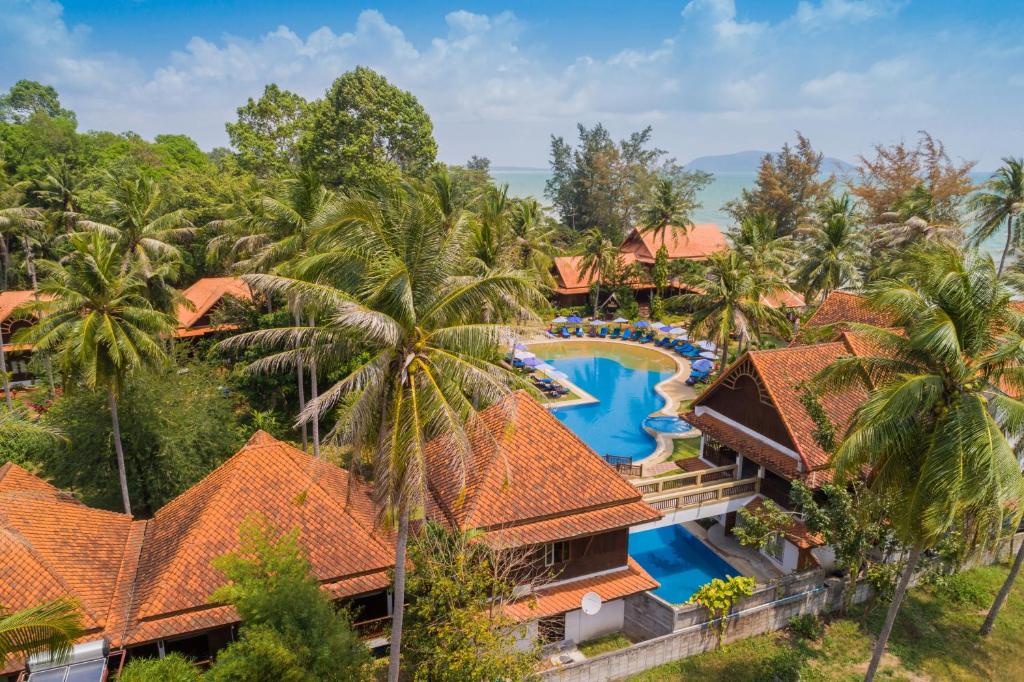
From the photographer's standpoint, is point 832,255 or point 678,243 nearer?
A: point 832,255

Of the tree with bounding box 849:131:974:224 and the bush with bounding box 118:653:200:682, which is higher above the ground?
the tree with bounding box 849:131:974:224

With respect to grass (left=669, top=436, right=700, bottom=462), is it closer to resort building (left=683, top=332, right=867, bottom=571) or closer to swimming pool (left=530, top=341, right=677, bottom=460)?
swimming pool (left=530, top=341, right=677, bottom=460)

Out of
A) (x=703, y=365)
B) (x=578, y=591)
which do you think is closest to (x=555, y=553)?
(x=578, y=591)

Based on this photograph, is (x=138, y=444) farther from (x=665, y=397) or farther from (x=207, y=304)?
(x=665, y=397)

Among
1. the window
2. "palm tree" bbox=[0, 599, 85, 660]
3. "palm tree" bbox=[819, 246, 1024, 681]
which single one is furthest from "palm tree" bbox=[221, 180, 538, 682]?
"palm tree" bbox=[819, 246, 1024, 681]

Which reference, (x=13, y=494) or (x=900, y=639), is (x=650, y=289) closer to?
(x=900, y=639)

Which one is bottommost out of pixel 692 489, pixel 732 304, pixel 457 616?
pixel 692 489

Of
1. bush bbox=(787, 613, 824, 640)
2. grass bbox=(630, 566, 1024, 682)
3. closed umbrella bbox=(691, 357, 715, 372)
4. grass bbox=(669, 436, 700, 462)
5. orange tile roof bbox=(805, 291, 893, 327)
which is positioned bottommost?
grass bbox=(630, 566, 1024, 682)
